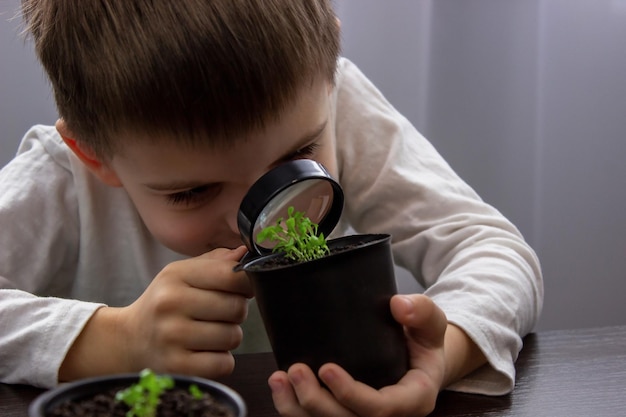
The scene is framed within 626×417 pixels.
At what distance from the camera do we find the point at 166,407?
0.39 meters

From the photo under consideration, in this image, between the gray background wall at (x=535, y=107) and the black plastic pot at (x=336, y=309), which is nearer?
the black plastic pot at (x=336, y=309)

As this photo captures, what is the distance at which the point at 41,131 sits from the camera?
1.16m

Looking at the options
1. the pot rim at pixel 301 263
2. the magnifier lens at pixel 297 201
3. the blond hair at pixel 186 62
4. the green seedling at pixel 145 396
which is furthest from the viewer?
the blond hair at pixel 186 62

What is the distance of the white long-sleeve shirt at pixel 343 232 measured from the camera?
835 mm

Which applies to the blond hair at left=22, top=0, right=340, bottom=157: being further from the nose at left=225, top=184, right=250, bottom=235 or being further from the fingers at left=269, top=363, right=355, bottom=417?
the fingers at left=269, top=363, right=355, bottom=417

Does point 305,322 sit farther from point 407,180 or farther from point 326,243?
point 407,180

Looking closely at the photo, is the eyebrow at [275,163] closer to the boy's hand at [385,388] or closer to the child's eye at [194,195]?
the child's eye at [194,195]

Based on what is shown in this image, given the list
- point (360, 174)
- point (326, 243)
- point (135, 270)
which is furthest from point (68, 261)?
point (326, 243)

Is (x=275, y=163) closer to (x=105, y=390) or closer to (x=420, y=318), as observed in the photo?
Answer: (x=420, y=318)

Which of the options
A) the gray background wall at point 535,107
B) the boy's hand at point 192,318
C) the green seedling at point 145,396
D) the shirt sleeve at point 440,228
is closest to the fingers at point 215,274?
the boy's hand at point 192,318

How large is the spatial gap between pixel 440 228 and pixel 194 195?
366 mm

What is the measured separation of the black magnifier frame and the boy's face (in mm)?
126

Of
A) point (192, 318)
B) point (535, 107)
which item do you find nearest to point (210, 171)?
point (192, 318)

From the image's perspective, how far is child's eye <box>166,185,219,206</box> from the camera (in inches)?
33.5
